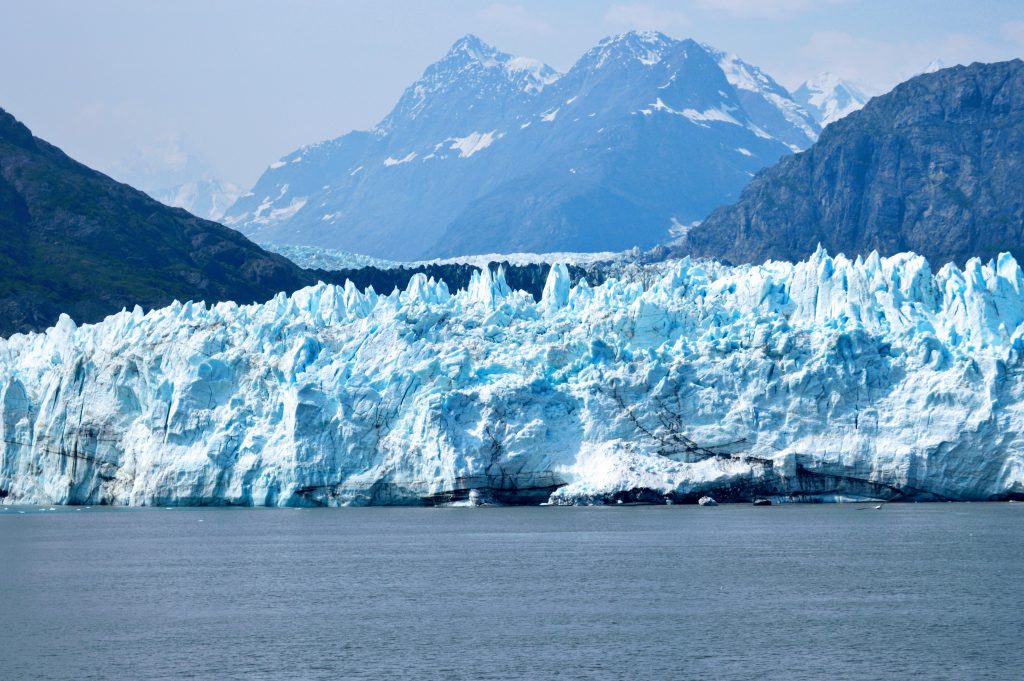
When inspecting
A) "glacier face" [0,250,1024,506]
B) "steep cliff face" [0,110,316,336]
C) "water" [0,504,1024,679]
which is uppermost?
"steep cliff face" [0,110,316,336]

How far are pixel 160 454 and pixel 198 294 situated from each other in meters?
90.1

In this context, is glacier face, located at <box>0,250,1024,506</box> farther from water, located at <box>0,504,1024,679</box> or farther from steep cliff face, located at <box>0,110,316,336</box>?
steep cliff face, located at <box>0,110,316,336</box>

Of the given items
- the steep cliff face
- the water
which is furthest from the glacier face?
the steep cliff face

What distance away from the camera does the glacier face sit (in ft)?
202

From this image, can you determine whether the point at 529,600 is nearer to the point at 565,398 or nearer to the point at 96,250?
the point at 565,398

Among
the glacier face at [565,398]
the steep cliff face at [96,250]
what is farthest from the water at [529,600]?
the steep cliff face at [96,250]

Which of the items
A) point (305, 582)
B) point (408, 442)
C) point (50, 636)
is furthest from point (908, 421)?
point (50, 636)

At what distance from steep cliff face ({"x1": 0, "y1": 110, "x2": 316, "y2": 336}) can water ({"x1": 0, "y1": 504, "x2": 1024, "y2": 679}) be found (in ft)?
277

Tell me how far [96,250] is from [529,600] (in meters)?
133

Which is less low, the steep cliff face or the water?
the steep cliff face

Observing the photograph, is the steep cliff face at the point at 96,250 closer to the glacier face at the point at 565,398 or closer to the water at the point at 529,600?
the glacier face at the point at 565,398

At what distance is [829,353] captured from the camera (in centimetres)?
6259

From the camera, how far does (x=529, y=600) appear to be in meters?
41.1

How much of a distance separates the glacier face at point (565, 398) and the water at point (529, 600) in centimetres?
248
